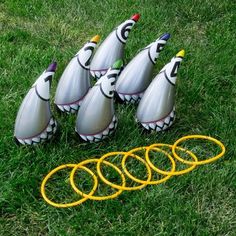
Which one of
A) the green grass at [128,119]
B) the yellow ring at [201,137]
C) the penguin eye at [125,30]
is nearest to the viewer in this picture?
the green grass at [128,119]

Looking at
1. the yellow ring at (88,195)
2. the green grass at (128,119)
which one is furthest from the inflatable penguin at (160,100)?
the yellow ring at (88,195)

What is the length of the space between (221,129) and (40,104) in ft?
2.82

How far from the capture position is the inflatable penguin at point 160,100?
2.31 meters

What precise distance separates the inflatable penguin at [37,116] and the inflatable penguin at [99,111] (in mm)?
137

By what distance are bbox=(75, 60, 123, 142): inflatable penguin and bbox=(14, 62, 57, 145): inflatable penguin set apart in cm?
14

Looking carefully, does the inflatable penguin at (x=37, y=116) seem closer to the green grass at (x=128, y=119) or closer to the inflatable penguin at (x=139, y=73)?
the green grass at (x=128, y=119)

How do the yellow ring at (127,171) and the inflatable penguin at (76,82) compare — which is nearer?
the yellow ring at (127,171)

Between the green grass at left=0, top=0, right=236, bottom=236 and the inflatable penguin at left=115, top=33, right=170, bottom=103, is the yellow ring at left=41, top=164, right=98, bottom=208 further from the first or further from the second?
the inflatable penguin at left=115, top=33, right=170, bottom=103

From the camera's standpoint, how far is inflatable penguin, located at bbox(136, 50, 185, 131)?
2309 millimetres

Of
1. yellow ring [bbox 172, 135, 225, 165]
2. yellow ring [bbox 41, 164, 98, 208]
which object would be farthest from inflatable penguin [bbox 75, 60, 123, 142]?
yellow ring [bbox 172, 135, 225, 165]

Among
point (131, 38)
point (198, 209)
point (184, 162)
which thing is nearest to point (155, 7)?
point (131, 38)

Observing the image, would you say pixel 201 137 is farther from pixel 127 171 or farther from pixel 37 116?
Answer: pixel 37 116

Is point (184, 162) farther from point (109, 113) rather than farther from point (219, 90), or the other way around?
point (219, 90)

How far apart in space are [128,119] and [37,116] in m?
0.45
